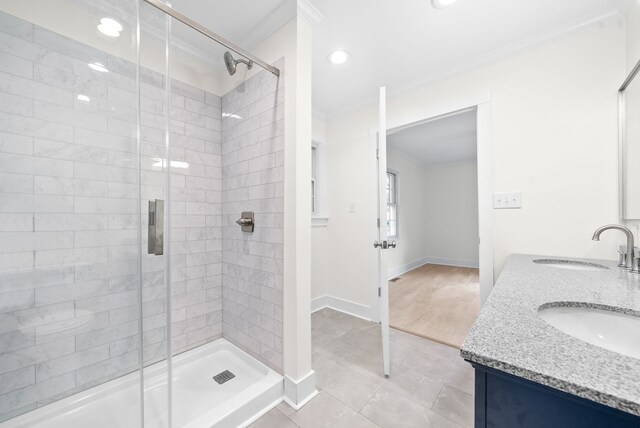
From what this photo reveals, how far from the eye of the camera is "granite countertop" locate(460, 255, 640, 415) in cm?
41

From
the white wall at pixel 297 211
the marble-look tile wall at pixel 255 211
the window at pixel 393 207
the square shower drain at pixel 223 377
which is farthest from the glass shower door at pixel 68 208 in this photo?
the window at pixel 393 207

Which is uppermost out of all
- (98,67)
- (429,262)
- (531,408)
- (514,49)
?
(514,49)

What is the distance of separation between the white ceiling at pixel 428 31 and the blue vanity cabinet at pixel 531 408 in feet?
6.11

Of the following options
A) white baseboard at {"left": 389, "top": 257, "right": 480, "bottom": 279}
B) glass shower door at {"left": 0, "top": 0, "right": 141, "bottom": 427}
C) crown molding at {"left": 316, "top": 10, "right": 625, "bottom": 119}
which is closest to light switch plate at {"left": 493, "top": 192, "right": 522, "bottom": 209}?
crown molding at {"left": 316, "top": 10, "right": 625, "bottom": 119}

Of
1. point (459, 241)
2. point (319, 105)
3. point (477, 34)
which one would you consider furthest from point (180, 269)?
point (459, 241)

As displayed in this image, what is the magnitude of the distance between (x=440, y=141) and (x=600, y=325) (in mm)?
3927

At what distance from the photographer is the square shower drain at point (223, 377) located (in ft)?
5.36

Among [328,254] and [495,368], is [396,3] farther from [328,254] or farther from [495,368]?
[328,254]

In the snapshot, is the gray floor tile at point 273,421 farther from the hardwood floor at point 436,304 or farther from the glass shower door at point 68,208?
the hardwood floor at point 436,304

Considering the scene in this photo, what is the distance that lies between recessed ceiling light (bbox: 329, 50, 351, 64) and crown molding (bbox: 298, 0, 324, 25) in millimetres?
388

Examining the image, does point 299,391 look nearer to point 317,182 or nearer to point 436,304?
point 317,182

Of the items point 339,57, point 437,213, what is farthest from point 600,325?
point 437,213

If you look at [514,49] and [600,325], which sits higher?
[514,49]

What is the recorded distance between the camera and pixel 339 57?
6.50 feet
